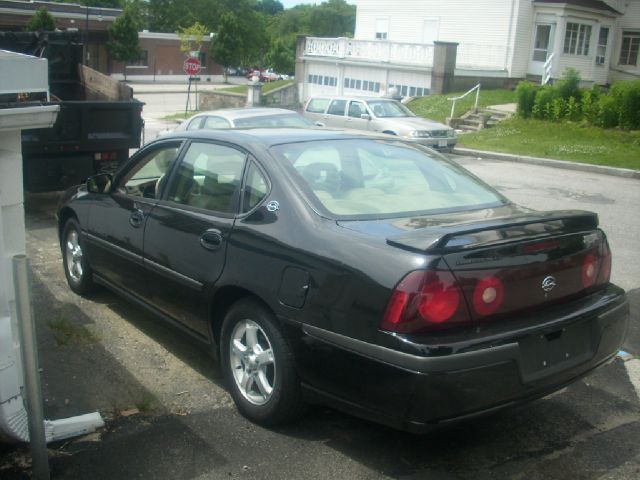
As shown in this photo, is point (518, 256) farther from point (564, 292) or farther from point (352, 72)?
point (352, 72)

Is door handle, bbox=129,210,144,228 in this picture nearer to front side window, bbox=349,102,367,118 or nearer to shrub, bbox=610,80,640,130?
front side window, bbox=349,102,367,118

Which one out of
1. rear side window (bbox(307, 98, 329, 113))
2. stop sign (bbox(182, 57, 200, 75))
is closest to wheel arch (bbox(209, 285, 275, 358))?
rear side window (bbox(307, 98, 329, 113))

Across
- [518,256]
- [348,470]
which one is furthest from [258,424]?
[518,256]

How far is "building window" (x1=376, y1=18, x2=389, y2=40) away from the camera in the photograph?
40.3m

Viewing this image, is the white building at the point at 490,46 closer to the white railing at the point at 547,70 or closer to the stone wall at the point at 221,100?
the white railing at the point at 547,70

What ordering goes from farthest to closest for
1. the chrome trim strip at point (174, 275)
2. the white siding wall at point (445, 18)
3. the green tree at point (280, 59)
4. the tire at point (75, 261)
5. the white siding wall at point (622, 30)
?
the green tree at point (280, 59)
the white siding wall at point (622, 30)
the white siding wall at point (445, 18)
the tire at point (75, 261)
the chrome trim strip at point (174, 275)

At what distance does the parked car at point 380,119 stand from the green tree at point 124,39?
131 feet

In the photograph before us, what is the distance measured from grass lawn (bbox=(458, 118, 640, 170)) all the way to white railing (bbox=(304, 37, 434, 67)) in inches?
361

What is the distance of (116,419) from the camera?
4.20 meters

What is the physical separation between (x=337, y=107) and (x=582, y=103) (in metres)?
7.66

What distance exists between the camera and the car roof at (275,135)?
4.69 m

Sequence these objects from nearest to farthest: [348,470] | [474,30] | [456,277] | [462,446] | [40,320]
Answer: [456,277] → [348,470] → [462,446] → [40,320] → [474,30]

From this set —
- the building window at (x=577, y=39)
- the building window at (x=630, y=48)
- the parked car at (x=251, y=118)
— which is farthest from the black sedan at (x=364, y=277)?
the building window at (x=630, y=48)

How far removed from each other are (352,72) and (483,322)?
112 feet
